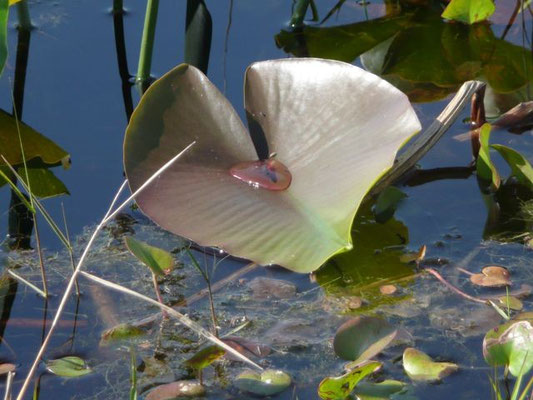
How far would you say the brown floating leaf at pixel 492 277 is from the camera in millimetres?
1663

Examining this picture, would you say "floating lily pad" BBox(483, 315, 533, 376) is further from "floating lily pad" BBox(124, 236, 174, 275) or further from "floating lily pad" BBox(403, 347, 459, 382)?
"floating lily pad" BBox(124, 236, 174, 275)

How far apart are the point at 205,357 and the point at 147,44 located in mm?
1005

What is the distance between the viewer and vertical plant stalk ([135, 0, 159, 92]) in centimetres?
217

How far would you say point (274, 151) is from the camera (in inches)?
69.6

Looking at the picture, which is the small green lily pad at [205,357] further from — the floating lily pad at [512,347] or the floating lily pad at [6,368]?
the floating lily pad at [512,347]

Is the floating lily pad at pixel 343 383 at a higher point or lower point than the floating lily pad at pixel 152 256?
lower

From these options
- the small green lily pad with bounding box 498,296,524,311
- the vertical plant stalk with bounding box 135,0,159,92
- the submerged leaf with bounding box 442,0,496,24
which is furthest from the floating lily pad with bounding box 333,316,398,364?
the submerged leaf with bounding box 442,0,496,24

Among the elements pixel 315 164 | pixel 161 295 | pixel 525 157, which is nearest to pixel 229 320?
pixel 161 295

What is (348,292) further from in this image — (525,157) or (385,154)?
(525,157)

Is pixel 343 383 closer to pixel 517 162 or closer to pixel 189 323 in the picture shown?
pixel 189 323

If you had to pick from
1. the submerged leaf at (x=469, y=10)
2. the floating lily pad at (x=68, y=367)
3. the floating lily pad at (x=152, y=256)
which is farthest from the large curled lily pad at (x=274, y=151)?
the submerged leaf at (x=469, y=10)

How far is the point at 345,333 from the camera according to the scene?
4.83ft

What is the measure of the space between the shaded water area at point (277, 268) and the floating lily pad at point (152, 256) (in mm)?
115

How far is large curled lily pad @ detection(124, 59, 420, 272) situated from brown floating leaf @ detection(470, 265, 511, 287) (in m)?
0.30
